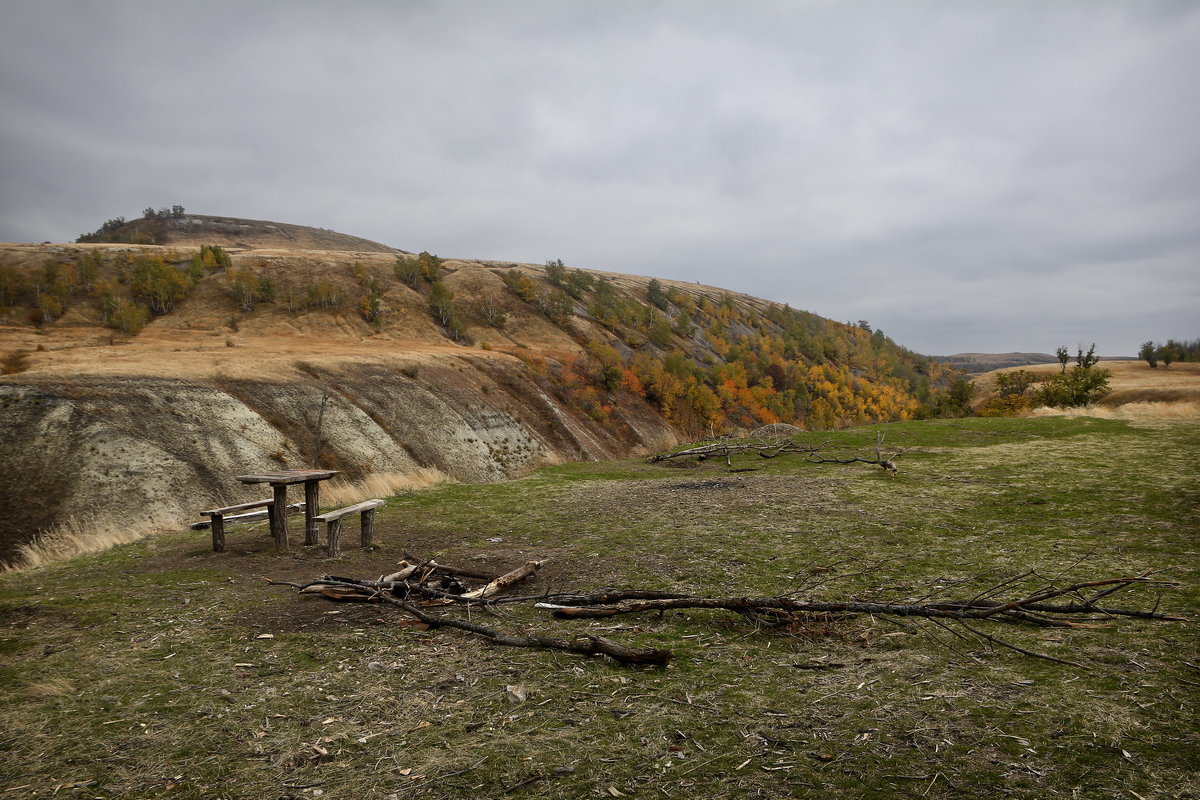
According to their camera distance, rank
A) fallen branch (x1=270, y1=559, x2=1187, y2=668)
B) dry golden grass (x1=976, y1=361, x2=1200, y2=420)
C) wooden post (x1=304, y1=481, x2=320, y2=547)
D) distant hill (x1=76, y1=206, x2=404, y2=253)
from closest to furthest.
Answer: fallen branch (x1=270, y1=559, x2=1187, y2=668), wooden post (x1=304, y1=481, x2=320, y2=547), dry golden grass (x1=976, y1=361, x2=1200, y2=420), distant hill (x1=76, y1=206, x2=404, y2=253)

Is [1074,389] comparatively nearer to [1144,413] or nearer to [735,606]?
[1144,413]

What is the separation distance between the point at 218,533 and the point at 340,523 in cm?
246

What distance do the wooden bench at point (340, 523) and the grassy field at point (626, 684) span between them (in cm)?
37

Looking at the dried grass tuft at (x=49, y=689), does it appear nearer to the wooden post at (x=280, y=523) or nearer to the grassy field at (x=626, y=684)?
the grassy field at (x=626, y=684)

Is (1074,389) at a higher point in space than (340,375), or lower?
lower

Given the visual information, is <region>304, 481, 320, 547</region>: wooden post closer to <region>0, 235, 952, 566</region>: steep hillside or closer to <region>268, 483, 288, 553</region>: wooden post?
<region>268, 483, 288, 553</region>: wooden post

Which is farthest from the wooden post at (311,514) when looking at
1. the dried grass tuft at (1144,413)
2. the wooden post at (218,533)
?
the dried grass tuft at (1144,413)

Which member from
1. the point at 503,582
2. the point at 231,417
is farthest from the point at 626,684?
the point at 231,417

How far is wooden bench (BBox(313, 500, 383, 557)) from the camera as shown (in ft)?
34.8

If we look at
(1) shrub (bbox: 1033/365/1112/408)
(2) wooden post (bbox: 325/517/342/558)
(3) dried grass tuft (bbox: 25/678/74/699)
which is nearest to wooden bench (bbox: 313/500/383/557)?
(2) wooden post (bbox: 325/517/342/558)

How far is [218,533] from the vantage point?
11141 mm

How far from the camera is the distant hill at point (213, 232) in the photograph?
132m

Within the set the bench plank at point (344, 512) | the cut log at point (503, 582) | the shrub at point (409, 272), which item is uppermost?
the shrub at point (409, 272)

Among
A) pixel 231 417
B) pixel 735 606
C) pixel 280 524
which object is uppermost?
pixel 231 417
